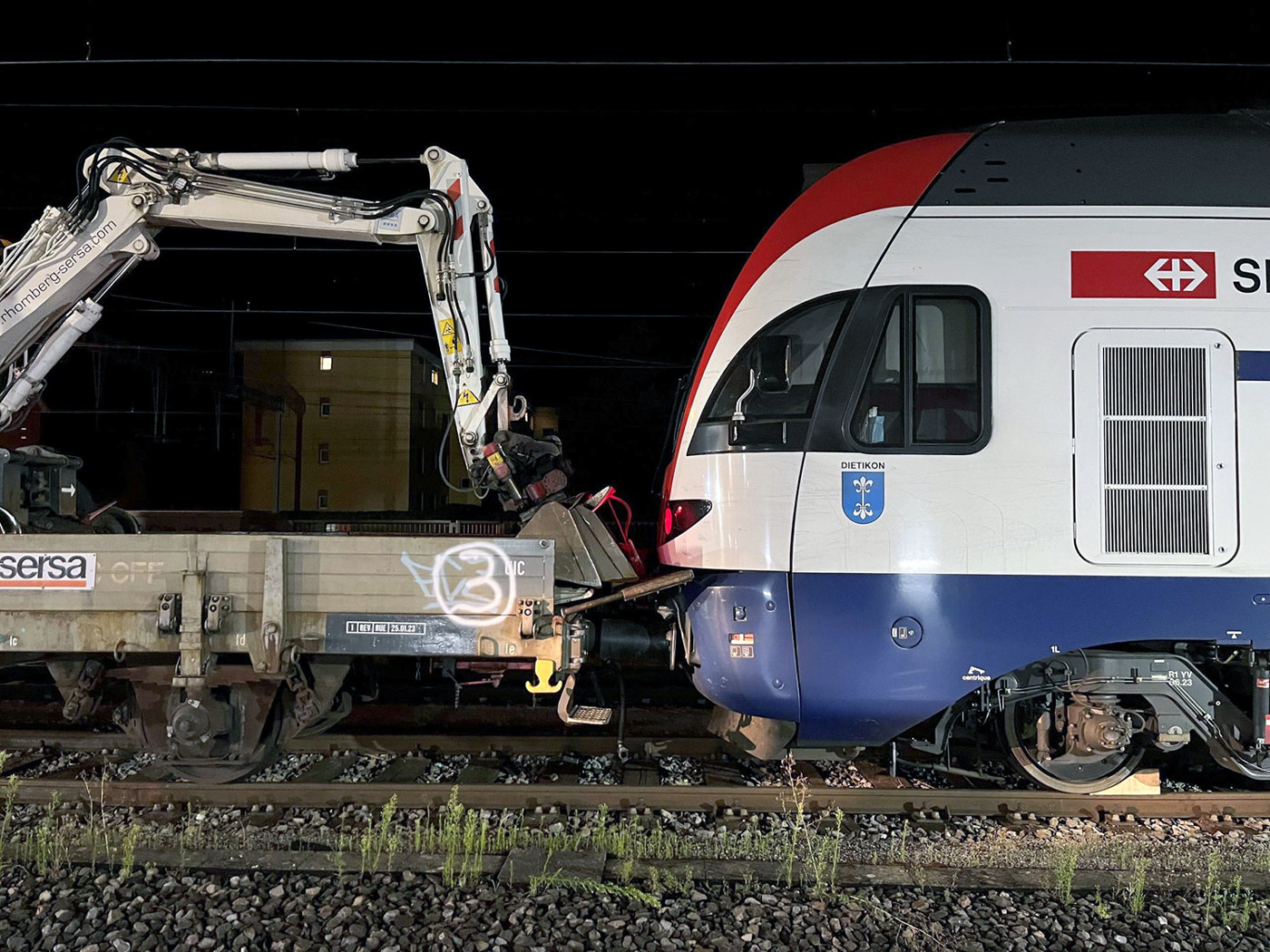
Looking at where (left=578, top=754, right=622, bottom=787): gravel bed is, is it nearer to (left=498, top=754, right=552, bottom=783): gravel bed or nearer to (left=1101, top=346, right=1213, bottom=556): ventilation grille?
(left=498, top=754, right=552, bottom=783): gravel bed

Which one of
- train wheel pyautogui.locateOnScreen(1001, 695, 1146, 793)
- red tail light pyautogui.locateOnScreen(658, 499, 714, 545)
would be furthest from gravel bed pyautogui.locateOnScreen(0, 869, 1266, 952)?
red tail light pyautogui.locateOnScreen(658, 499, 714, 545)

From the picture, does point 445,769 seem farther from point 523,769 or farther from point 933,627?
point 933,627

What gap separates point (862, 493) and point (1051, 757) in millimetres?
2256

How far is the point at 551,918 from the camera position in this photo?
3.70m

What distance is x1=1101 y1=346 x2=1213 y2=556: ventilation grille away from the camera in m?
4.47

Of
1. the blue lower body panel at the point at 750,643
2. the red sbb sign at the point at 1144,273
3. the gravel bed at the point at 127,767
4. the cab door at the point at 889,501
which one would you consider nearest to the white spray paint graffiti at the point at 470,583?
the blue lower body panel at the point at 750,643

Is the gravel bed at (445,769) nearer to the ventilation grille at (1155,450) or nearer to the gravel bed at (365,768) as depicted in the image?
the gravel bed at (365,768)

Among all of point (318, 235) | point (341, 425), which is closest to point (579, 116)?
point (318, 235)

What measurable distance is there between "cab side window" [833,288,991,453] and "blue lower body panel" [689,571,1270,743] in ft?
2.68

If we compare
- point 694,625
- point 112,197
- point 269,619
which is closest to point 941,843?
point 694,625

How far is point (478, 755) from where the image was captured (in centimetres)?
600

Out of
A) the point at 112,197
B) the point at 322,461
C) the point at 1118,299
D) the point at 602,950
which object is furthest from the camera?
the point at 322,461

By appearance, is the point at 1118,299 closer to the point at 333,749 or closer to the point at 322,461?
the point at 333,749

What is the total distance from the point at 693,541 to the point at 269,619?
251 cm
